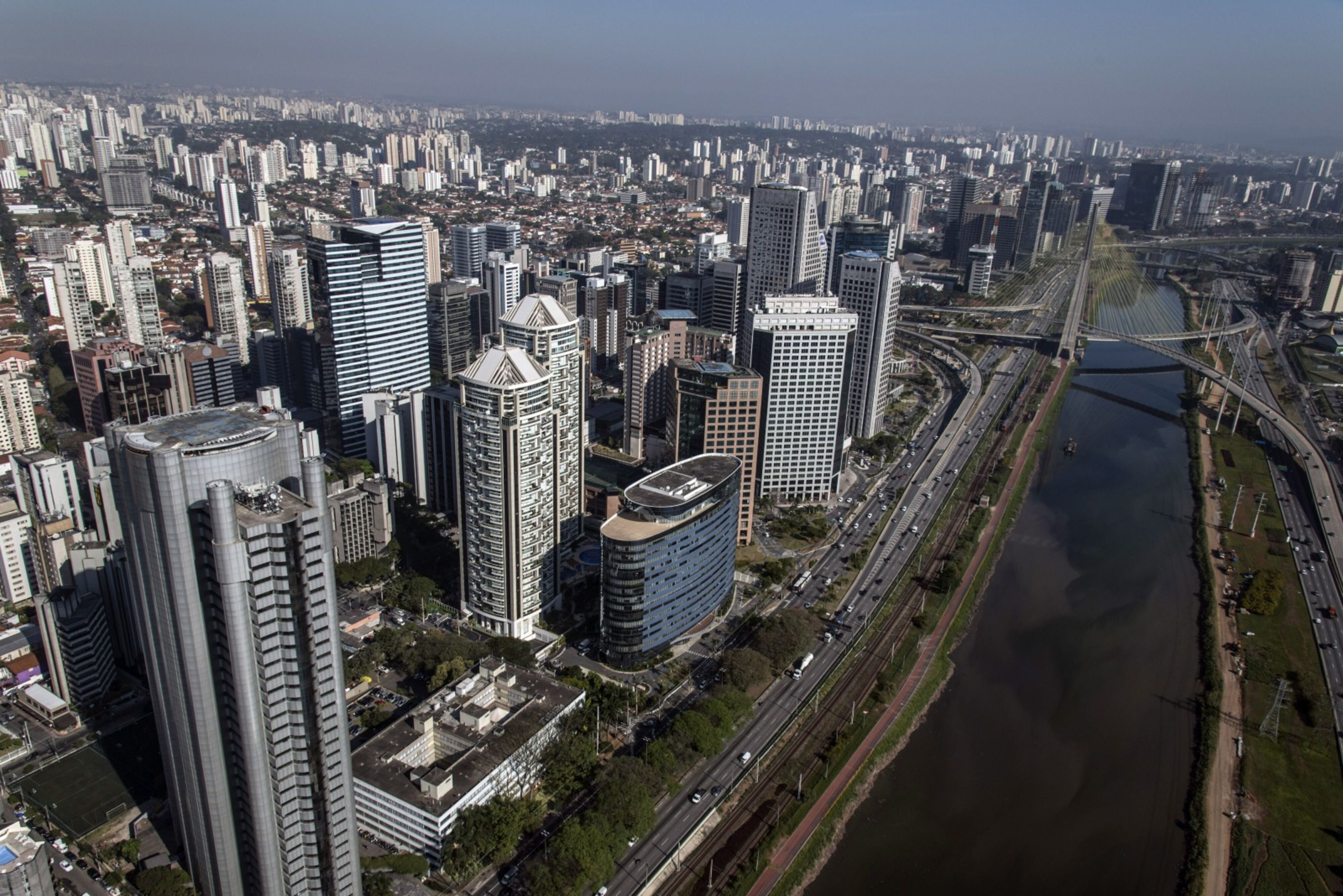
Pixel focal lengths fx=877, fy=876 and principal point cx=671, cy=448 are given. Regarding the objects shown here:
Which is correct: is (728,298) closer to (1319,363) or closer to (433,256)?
(433,256)

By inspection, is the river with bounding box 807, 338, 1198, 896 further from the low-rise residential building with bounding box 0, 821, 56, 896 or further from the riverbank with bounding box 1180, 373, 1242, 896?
the low-rise residential building with bounding box 0, 821, 56, 896

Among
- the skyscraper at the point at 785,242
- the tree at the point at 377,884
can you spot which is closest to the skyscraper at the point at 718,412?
the tree at the point at 377,884

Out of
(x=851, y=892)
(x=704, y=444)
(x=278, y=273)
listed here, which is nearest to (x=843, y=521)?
(x=704, y=444)

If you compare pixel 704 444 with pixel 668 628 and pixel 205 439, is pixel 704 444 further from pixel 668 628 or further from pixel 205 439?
pixel 205 439

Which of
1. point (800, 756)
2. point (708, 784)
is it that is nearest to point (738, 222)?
point (800, 756)

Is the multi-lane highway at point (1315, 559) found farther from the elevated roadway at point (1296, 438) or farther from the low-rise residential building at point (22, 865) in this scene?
the low-rise residential building at point (22, 865)

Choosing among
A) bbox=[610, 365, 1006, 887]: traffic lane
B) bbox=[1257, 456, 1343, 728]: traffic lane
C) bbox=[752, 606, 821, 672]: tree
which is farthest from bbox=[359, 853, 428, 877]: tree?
bbox=[1257, 456, 1343, 728]: traffic lane
